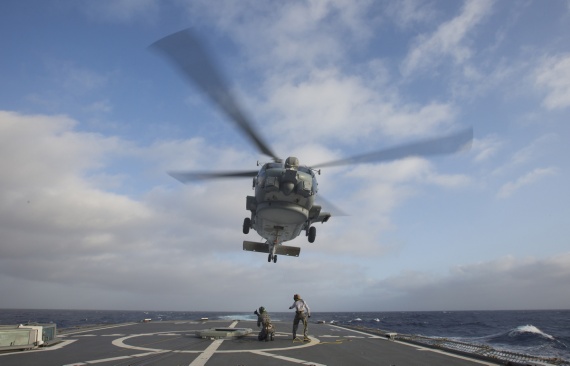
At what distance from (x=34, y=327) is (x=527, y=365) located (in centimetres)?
1665

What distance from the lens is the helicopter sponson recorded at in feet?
56.8

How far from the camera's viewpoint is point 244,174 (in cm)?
2062

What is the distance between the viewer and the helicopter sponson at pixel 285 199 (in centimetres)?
1731

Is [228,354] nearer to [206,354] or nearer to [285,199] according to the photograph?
[206,354]

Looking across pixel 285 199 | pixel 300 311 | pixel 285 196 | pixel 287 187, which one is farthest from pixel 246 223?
pixel 300 311

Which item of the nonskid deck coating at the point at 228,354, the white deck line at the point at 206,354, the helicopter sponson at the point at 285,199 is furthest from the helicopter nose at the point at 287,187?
the white deck line at the point at 206,354

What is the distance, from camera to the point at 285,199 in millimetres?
17797

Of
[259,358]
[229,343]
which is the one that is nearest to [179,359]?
[259,358]

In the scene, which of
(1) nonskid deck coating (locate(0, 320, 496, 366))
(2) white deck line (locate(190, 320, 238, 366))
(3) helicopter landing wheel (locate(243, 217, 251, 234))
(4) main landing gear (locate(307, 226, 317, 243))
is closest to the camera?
(2) white deck line (locate(190, 320, 238, 366))

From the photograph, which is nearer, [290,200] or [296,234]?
[290,200]

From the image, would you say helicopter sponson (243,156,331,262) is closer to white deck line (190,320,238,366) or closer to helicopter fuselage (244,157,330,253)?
helicopter fuselage (244,157,330,253)

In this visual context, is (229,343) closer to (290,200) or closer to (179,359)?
(179,359)

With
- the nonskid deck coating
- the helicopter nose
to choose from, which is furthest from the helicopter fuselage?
the nonskid deck coating

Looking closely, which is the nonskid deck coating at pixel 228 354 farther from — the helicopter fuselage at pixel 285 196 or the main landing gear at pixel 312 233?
the main landing gear at pixel 312 233
